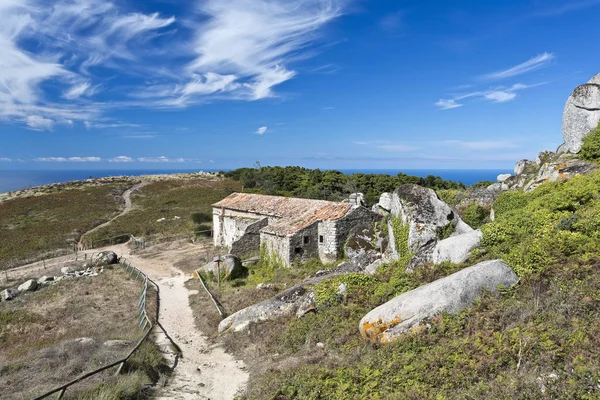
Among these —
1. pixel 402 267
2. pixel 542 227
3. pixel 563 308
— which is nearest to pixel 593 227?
pixel 542 227

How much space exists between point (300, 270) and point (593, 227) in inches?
666

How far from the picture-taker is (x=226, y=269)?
24.7 m

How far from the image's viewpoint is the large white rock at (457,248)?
12.4 meters

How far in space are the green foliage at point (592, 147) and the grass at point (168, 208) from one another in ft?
132

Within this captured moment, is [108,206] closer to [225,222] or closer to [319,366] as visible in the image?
[225,222]

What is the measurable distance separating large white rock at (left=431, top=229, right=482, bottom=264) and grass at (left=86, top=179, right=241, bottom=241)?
38011mm

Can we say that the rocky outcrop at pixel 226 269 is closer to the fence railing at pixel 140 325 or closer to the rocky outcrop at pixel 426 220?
the fence railing at pixel 140 325

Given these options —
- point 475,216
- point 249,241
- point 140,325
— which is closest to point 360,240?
point 475,216

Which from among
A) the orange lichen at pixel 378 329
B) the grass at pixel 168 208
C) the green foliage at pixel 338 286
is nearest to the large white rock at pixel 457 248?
the green foliage at pixel 338 286

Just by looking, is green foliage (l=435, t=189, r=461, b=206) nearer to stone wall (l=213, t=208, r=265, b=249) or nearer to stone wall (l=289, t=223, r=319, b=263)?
stone wall (l=289, t=223, r=319, b=263)

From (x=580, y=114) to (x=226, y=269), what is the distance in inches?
967

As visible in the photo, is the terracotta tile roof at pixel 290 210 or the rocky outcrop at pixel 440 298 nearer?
the rocky outcrop at pixel 440 298

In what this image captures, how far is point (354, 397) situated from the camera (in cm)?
786

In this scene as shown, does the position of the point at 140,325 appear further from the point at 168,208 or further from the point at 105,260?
the point at 168,208
